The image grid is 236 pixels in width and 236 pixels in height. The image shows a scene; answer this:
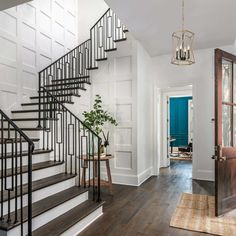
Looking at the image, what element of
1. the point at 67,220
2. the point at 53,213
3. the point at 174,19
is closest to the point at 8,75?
the point at 53,213

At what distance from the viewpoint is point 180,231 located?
2627mm

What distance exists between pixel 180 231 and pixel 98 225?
1018mm

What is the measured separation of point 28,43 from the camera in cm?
504

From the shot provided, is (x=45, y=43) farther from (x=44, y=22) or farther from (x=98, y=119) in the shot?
(x=98, y=119)

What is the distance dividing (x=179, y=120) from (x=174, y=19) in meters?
6.93

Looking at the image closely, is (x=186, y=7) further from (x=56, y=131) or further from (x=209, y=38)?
(x=56, y=131)

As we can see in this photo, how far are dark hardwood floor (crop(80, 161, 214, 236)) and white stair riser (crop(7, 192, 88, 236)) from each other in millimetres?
374

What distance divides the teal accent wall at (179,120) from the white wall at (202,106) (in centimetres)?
499

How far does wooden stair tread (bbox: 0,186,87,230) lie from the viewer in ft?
6.94

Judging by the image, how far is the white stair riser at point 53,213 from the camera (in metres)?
2.15

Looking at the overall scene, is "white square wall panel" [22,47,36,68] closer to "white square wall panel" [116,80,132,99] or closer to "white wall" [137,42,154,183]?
"white square wall panel" [116,80,132,99]

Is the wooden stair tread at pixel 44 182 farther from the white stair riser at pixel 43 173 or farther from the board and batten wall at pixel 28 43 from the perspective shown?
the board and batten wall at pixel 28 43

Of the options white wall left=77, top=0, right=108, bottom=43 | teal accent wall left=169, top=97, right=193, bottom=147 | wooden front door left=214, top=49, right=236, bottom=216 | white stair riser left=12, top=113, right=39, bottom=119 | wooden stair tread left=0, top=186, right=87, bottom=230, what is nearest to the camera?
wooden stair tread left=0, top=186, right=87, bottom=230

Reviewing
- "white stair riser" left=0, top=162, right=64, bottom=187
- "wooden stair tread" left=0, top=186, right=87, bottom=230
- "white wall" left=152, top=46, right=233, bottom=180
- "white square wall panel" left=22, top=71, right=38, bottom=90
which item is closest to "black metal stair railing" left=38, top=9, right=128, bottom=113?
"white square wall panel" left=22, top=71, right=38, bottom=90
